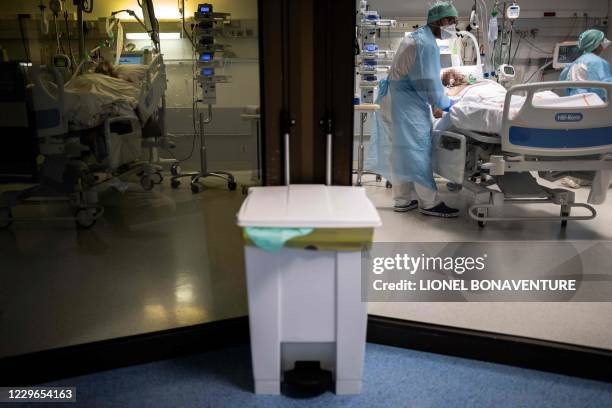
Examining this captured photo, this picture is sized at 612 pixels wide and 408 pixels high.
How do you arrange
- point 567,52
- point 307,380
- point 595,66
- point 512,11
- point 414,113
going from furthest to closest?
point 567,52 → point 595,66 → point 512,11 → point 414,113 → point 307,380

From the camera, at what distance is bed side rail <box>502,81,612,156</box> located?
2568mm

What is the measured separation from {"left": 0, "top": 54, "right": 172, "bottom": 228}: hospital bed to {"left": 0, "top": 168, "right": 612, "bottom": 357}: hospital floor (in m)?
0.15

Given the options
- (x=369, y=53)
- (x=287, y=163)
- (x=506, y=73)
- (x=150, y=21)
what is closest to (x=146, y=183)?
(x=150, y=21)

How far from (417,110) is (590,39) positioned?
1.63 m

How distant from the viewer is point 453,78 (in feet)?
12.8

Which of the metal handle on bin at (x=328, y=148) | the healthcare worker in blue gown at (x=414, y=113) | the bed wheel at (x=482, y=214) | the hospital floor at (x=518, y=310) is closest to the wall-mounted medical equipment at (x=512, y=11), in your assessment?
the healthcare worker in blue gown at (x=414, y=113)

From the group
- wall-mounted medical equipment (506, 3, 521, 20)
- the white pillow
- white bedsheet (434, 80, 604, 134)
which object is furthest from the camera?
wall-mounted medical equipment (506, 3, 521, 20)

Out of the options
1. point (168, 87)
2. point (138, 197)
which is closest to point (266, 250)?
point (168, 87)

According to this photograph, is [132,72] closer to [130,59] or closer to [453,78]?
[130,59]

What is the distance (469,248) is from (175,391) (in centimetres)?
200

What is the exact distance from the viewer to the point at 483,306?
6.72 ft

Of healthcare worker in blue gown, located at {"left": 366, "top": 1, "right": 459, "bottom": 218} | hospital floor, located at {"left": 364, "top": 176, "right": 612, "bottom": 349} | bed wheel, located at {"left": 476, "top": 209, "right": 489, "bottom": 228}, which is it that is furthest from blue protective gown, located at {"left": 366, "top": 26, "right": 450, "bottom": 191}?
hospital floor, located at {"left": 364, "top": 176, "right": 612, "bottom": 349}

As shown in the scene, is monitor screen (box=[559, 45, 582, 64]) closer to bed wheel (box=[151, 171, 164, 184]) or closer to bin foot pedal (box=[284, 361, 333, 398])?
bed wheel (box=[151, 171, 164, 184])

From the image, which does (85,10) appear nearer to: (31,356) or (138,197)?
(138,197)
